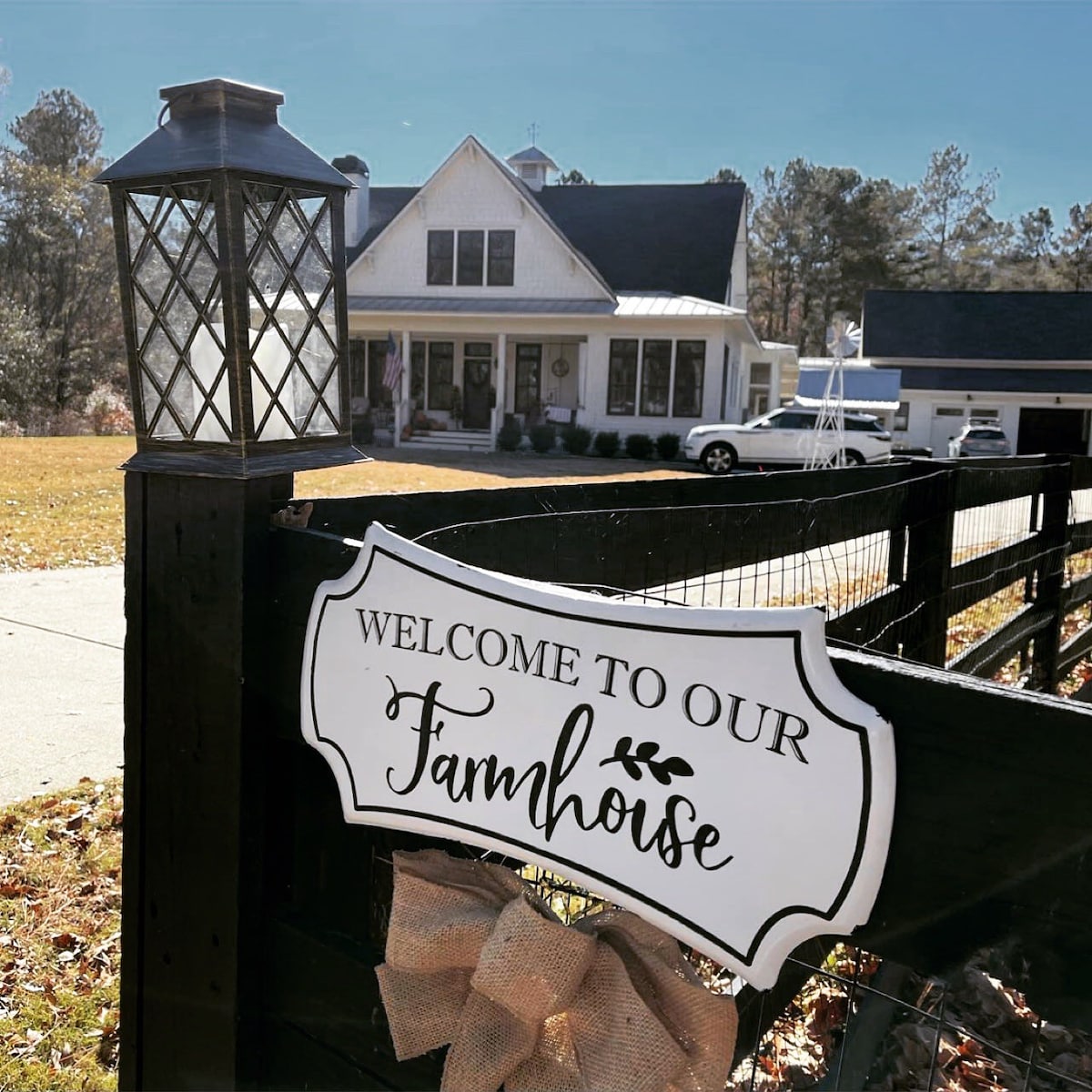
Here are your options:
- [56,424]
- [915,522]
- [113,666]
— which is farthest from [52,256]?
[915,522]

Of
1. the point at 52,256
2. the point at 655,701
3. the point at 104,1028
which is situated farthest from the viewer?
the point at 52,256

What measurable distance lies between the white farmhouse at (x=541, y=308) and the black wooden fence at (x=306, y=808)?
23.7 m

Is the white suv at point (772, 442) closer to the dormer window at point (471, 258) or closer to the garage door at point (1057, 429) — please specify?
the dormer window at point (471, 258)

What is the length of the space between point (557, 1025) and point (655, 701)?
0.49 m

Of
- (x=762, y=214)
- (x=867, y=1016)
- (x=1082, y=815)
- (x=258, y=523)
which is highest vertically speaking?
(x=762, y=214)

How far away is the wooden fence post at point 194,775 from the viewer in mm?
1897

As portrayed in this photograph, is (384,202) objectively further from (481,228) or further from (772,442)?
(772,442)

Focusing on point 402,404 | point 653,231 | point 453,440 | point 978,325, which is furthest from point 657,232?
point 978,325

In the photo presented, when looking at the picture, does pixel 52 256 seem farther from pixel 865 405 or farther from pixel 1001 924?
pixel 1001 924

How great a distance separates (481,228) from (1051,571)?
22.7 meters

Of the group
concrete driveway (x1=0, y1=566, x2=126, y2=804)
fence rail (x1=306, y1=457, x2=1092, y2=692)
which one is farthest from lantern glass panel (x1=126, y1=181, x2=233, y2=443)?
concrete driveway (x1=0, y1=566, x2=126, y2=804)

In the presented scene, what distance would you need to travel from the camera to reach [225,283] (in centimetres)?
187

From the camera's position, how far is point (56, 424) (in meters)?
30.0

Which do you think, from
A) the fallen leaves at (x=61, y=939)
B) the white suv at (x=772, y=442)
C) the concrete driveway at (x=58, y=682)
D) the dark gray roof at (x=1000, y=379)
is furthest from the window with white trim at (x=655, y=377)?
the fallen leaves at (x=61, y=939)
